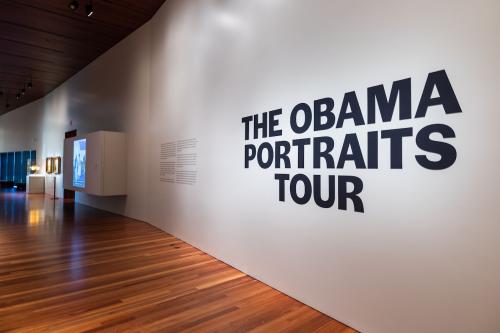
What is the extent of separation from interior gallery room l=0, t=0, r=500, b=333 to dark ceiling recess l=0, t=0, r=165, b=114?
0.49m

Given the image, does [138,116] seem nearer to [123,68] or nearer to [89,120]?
[123,68]

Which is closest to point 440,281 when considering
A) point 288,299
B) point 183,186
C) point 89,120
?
point 288,299

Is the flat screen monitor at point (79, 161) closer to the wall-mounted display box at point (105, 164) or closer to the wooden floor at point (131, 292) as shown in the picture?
the wall-mounted display box at point (105, 164)

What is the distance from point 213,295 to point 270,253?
2.40 feet

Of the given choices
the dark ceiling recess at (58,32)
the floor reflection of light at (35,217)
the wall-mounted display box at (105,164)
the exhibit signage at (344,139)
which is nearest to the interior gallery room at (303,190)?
the exhibit signage at (344,139)

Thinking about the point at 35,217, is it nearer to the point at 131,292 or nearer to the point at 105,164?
the point at 105,164

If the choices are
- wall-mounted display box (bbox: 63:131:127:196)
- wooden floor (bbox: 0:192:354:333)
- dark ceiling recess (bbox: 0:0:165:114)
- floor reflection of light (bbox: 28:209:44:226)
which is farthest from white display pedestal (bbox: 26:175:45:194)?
wooden floor (bbox: 0:192:354:333)

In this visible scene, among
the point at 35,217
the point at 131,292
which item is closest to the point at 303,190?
the point at 131,292

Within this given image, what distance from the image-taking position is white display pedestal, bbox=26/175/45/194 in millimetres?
13641

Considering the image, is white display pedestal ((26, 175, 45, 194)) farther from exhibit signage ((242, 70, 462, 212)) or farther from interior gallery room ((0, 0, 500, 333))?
exhibit signage ((242, 70, 462, 212))

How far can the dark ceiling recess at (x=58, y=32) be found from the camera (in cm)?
630

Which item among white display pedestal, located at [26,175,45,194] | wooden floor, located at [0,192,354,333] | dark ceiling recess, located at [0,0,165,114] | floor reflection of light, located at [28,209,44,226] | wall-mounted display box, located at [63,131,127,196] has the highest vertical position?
dark ceiling recess, located at [0,0,165,114]

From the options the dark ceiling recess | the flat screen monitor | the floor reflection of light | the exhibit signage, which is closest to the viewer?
the exhibit signage

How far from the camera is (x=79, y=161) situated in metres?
8.58
